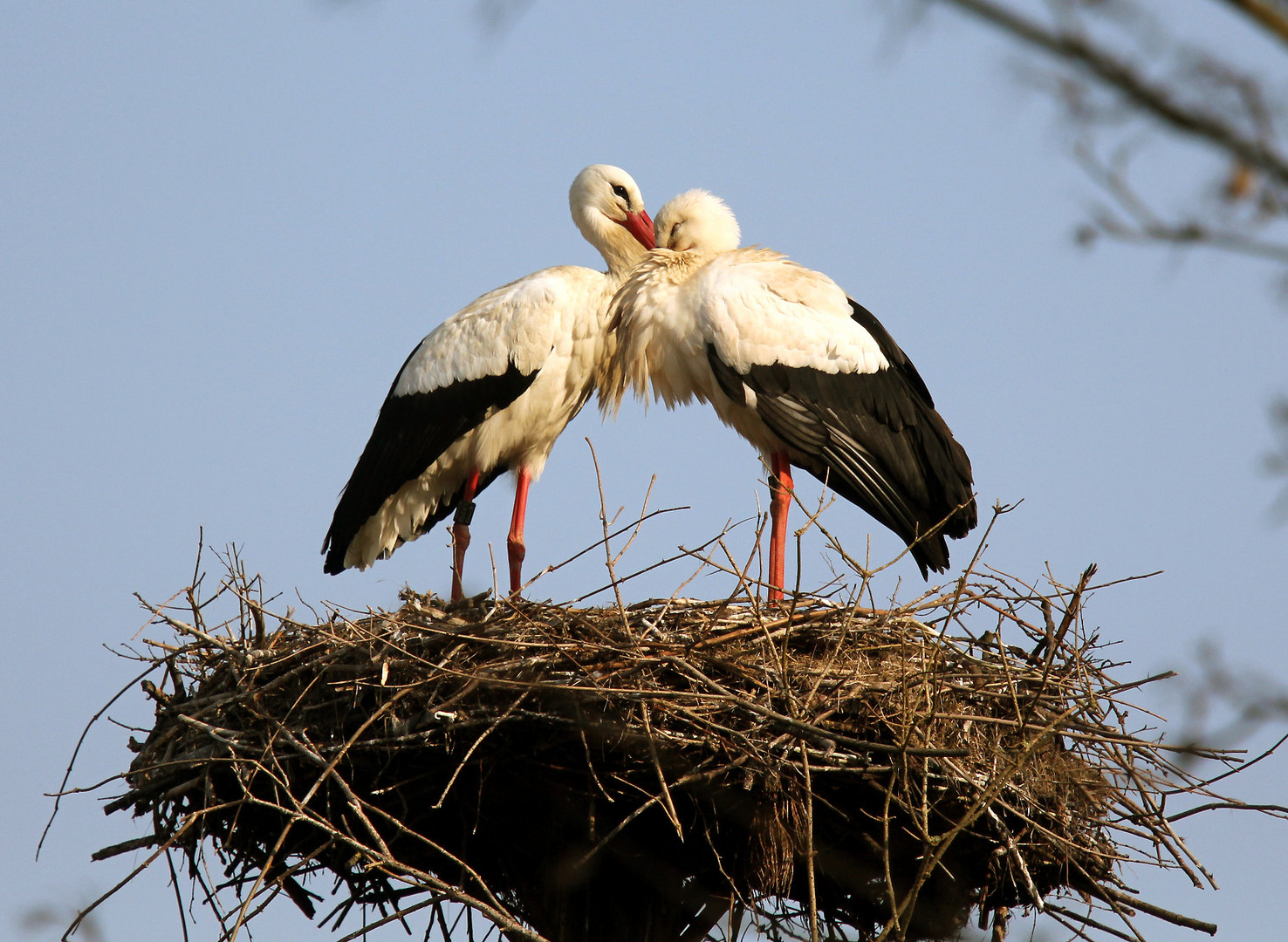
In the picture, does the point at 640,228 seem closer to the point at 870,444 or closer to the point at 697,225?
the point at 697,225

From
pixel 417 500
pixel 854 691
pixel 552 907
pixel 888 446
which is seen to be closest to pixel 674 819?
pixel 854 691

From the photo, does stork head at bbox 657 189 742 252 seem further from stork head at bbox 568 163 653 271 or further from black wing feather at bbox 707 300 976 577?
black wing feather at bbox 707 300 976 577

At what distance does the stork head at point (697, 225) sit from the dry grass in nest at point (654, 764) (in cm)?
286

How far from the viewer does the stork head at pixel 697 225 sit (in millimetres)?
7766

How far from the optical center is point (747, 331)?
23.0 feet

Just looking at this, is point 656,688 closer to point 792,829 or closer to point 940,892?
point 792,829

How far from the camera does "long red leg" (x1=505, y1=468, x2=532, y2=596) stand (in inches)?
303

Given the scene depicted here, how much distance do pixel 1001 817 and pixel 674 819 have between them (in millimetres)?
1384

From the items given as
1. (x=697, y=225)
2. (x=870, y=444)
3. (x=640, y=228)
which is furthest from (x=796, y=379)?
(x=640, y=228)

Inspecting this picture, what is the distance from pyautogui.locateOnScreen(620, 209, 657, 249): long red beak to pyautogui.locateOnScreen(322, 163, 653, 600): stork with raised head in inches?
9.6

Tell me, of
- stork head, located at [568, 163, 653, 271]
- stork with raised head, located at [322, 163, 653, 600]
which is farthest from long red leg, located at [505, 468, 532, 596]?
stork head, located at [568, 163, 653, 271]

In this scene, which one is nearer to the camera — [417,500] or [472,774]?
[472,774]

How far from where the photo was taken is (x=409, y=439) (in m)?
7.56

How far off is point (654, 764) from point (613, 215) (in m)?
4.26
